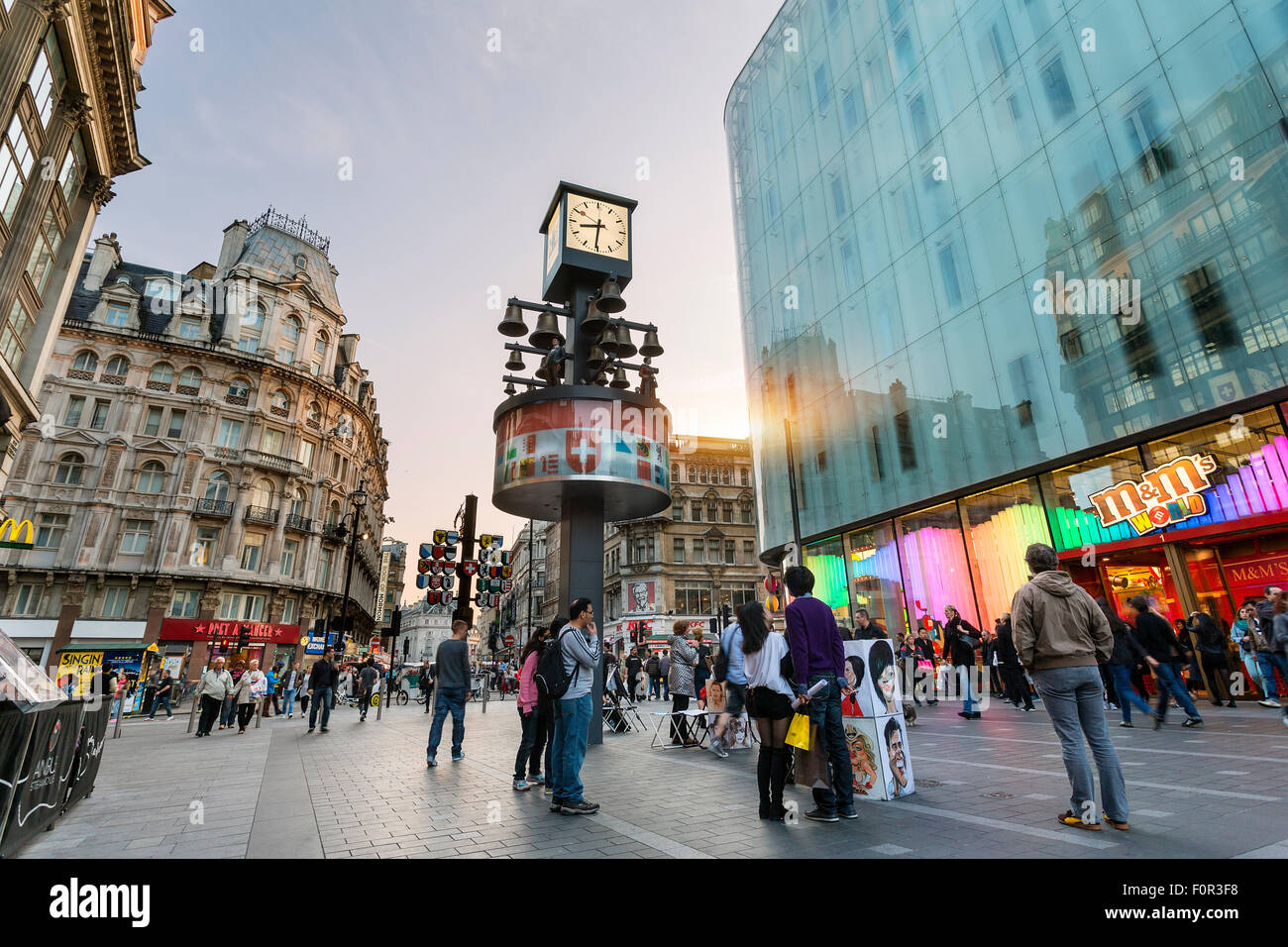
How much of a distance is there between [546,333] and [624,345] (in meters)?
1.73

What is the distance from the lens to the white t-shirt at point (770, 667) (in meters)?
5.41

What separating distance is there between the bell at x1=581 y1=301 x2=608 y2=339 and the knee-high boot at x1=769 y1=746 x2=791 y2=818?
945 cm

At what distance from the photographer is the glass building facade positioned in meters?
13.5

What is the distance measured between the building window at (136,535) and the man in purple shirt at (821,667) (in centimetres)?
4479

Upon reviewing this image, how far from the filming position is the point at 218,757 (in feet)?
34.8

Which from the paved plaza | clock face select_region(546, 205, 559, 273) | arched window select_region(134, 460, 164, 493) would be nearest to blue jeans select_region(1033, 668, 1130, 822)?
the paved plaza

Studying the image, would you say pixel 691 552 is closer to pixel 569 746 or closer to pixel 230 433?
pixel 230 433

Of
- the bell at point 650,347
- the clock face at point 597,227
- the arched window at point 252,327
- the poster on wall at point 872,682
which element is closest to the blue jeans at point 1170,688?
the poster on wall at point 872,682

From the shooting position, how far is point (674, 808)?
19.3ft

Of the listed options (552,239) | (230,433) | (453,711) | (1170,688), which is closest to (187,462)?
(230,433)

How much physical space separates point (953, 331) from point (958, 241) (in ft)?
9.66
